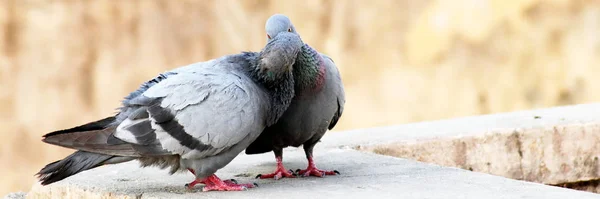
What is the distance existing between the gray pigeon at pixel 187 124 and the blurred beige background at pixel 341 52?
5.15 metres

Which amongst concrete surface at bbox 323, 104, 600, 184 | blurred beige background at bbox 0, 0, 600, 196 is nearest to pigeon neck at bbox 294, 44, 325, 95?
concrete surface at bbox 323, 104, 600, 184

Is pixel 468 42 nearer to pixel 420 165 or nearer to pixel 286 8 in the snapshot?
pixel 286 8

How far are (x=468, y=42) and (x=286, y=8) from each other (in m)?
2.33

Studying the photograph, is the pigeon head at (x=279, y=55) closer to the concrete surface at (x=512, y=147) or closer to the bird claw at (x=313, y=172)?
the bird claw at (x=313, y=172)

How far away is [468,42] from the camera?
11828mm

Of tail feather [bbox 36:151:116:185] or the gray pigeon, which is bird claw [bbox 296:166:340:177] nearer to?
the gray pigeon

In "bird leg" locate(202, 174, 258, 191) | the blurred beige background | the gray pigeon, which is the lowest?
"bird leg" locate(202, 174, 258, 191)

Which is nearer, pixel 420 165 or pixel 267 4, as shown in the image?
pixel 420 165

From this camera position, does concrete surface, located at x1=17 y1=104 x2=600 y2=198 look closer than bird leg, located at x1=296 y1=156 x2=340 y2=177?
Yes

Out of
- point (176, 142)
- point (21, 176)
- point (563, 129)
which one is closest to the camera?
point (176, 142)

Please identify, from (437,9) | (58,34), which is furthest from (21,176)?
(437,9)

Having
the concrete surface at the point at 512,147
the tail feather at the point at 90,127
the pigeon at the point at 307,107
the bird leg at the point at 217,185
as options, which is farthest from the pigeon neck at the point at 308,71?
the concrete surface at the point at 512,147

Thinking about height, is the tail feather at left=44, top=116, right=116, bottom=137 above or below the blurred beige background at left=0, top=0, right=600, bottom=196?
below

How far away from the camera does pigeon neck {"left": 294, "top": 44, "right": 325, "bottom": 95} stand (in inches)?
185
